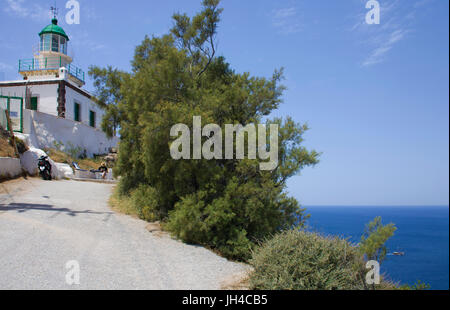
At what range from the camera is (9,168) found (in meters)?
12.9

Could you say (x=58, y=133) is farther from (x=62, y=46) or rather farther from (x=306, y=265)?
(x=306, y=265)

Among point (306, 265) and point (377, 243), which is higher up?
point (377, 243)

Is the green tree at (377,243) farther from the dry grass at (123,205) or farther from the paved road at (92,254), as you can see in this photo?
the dry grass at (123,205)

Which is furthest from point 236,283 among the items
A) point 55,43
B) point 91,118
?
point 55,43

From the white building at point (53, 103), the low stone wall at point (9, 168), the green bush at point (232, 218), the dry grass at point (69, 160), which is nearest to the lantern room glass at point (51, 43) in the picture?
the white building at point (53, 103)

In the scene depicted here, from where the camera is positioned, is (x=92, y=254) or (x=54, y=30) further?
(x=54, y=30)

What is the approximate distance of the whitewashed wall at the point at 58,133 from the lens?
19.1m

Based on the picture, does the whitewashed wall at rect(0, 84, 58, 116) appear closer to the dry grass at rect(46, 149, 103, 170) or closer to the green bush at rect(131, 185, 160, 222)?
the dry grass at rect(46, 149, 103, 170)

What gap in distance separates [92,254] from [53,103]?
2127 cm

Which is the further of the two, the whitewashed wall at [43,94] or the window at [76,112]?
the window at [76,112]

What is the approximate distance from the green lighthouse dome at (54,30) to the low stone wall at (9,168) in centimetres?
1703

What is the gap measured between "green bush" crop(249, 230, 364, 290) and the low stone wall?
12395 mm

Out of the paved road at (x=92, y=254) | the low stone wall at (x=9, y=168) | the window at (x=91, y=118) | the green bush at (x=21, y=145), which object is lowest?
the paved road at (x=92, y=254)
